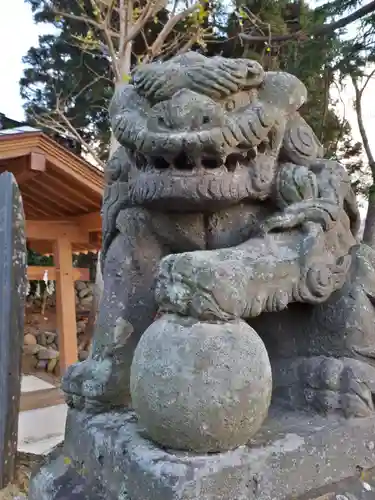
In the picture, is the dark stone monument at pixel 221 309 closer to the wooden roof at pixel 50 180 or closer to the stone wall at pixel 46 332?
the wooden roof at pixel 50 180

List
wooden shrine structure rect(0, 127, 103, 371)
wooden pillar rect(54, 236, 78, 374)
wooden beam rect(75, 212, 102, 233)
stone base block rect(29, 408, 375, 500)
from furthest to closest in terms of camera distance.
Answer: wooden beam rect(75, 212, 102, 233) < wooden pillar rect(54, 236, 78, 374) < wooden shrine structure rect(0, 127, 103, 371) < stone base block rect(29, 408, 375, 500)

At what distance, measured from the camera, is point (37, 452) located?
13.5 ft

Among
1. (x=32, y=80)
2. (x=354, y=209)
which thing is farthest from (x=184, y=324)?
(x=32, y=80)

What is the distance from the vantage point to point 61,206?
17.4ft

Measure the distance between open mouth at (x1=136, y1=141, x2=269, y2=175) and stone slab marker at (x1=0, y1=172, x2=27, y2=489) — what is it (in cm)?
209

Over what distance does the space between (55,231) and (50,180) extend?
30.1 inches

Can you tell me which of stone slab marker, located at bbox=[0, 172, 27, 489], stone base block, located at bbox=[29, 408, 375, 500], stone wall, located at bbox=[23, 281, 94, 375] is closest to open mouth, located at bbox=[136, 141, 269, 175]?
stone base block, located at bbox=[29, 408, 375, 500]

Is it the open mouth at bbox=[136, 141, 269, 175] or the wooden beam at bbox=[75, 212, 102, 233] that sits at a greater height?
the wooden beam at bbox=[75, 212, 102, 233]

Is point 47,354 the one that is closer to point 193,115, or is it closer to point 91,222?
point 91,222

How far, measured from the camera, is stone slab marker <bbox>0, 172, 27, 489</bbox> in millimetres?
3023

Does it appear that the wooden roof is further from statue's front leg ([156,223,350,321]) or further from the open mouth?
statue's front leg ([156,223,350,321])

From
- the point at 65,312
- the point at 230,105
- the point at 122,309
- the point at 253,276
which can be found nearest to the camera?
the point at 253,276

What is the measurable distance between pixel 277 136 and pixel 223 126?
0.60ft

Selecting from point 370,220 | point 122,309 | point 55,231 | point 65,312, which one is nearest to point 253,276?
point 122,309
